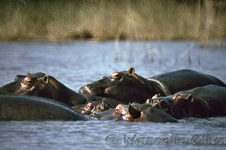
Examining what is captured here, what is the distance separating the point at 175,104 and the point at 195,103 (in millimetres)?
444

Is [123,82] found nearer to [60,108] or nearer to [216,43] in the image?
[60,108]

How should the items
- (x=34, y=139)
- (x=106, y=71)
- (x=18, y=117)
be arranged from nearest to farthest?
(x=34, y=139)
(x=18, y=117)
(x=106, y=71)

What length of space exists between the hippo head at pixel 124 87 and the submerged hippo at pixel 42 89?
0.48 m

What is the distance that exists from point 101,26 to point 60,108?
12222 millimetres

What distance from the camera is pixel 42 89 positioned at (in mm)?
5754

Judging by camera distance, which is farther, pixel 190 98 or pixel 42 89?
pixel 42 89

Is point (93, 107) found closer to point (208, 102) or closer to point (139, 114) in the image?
point (139, 114)

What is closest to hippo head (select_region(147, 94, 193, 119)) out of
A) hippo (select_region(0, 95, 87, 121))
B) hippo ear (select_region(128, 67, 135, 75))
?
hippo (select_region(0, 95, 87, 121))

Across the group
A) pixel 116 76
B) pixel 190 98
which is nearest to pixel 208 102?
pixel 190 98

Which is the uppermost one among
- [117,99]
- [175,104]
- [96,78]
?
[175,104]

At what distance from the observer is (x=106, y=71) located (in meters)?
9.94

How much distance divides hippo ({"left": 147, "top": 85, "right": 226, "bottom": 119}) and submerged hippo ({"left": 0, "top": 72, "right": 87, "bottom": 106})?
3.72ft

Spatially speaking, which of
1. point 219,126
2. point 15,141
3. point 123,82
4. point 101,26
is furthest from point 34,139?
point 101,26

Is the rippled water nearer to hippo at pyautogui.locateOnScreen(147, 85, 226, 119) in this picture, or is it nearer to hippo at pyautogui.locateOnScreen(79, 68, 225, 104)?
hippo at pyautogui.locateOnScreen(147, 85, 226, 119)
